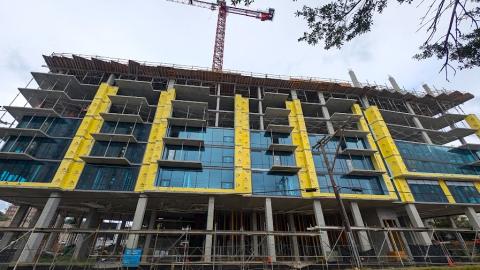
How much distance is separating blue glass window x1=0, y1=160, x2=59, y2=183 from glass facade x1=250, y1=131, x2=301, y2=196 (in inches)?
925

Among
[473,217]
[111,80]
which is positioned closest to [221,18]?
[111,80]

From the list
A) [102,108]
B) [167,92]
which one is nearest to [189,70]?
[167,92]

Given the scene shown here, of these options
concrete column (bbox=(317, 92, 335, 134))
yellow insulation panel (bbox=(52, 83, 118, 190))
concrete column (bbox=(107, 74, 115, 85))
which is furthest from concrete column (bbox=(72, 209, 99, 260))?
concrete column (bbox=(317, 92, 335, 134))

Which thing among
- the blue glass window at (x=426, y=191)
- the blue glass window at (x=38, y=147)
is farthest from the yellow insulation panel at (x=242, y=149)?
the blue glass window at (x=426, y=191)

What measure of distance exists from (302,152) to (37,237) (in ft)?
102

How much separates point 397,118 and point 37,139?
55244mm

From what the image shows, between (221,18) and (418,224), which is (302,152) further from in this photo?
(221,18)

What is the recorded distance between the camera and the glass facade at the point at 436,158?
3375cm

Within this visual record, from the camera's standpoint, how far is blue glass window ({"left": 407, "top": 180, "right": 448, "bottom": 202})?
31.1 meters

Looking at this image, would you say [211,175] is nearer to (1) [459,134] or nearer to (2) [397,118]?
Answer: (2) [397,118]

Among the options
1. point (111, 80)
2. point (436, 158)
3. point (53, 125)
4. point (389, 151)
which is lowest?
point (436, 158)

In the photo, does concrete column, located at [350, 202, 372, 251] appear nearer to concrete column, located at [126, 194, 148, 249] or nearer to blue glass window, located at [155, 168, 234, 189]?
blue glass window, located at [155, 168, 234, 189]

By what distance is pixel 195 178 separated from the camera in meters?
27.5

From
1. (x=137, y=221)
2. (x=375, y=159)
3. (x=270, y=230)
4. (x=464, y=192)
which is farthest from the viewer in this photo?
(x=464, y=192)
